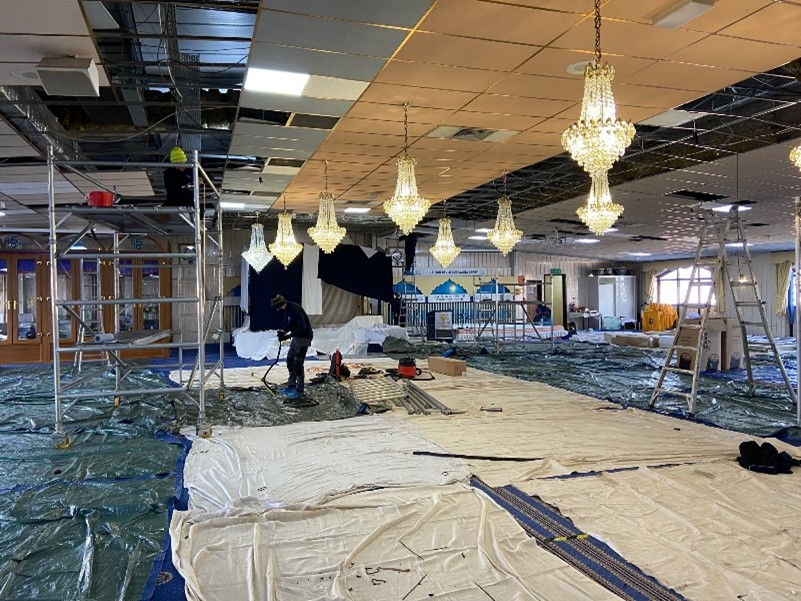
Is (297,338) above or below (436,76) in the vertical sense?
below

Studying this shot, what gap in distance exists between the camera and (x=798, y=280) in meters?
4.91

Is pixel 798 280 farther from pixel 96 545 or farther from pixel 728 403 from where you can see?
pixel 96 545

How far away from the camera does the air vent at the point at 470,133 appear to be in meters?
6.01

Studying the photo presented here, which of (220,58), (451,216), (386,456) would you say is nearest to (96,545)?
(386,456)

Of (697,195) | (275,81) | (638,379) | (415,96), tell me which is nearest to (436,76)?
(415,96)

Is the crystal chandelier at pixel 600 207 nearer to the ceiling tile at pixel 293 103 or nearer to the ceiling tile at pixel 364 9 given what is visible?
the ceiling tile at pixel 293 103

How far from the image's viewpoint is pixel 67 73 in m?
3.75

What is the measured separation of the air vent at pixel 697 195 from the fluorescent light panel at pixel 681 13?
6.66 meters

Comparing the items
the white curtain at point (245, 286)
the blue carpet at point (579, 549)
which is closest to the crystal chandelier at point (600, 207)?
the blue carpet at point (579, 549)

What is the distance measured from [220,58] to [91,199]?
1.78m

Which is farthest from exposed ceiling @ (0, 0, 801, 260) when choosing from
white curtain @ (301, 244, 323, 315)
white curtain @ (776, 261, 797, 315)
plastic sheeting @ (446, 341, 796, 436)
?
white curtain @ (776, 261, 797, 315)

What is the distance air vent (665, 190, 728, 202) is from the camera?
9508mm

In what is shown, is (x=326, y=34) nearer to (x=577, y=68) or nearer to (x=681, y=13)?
(x=577, y=68)

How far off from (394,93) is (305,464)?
3.40 meters
